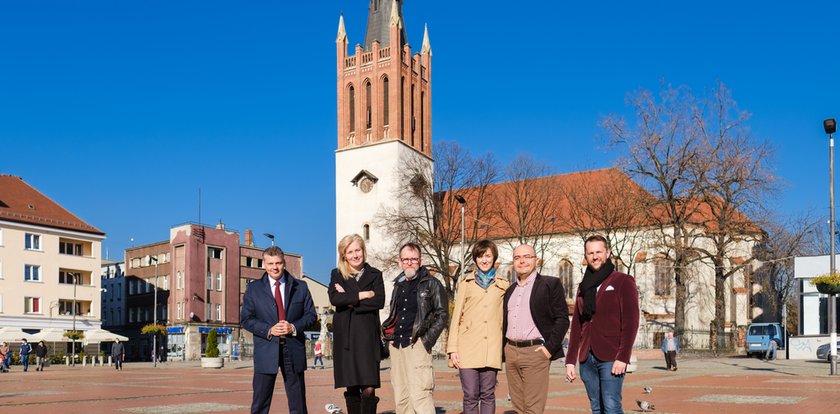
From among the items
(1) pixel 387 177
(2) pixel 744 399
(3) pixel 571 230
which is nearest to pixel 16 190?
(1) pixel 387 177

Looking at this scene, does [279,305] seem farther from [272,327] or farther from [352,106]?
[352,106]

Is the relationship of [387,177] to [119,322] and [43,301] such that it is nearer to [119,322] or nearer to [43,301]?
[43,301]

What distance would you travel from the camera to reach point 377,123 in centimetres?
6100

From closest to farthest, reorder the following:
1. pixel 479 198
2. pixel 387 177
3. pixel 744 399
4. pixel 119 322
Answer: pixel 744 399, pixel 479 198, pixel 387 177, pixel 119 322

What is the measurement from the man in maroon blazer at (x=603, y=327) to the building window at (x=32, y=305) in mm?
55816

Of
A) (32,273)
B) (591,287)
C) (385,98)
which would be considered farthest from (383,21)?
(591,287)

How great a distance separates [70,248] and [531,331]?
5927cm

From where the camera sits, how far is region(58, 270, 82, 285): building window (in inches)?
2322

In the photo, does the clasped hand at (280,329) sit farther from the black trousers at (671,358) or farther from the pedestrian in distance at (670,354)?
the black trousers at (671,358)

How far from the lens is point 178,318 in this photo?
235 feet

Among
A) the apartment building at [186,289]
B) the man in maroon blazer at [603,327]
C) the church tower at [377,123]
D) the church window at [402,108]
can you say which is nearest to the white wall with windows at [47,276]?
the apartment building at [186,289]

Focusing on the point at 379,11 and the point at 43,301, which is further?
the point at 379,11

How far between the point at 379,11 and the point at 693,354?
3532 cm

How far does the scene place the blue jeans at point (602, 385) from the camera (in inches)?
265
